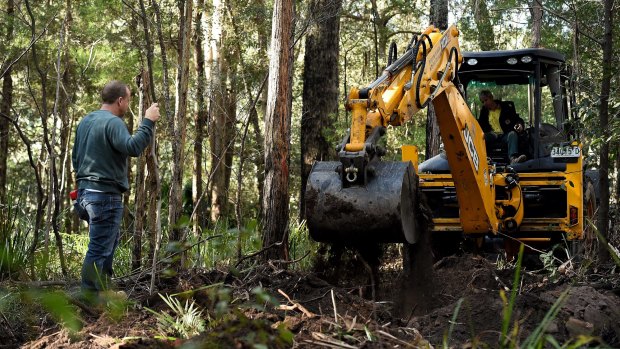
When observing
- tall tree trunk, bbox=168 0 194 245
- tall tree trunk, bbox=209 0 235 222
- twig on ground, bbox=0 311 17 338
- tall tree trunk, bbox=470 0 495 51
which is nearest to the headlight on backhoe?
tall tree trunk, bbox=168 0 194 245

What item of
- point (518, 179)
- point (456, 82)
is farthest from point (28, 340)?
point (518, 179)

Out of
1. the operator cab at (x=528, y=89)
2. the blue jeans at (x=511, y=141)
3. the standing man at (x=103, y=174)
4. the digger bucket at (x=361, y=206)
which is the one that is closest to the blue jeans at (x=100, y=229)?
the standing man at (x=103, y=174)

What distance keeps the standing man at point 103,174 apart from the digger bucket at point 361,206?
4.70 ft

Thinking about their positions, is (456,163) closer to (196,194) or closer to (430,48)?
(430,48)

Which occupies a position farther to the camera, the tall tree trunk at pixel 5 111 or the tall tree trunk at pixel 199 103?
the tall tree trunk at pixel 199 103

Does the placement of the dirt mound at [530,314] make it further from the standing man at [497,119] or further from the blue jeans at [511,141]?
the standing man at [497,119]

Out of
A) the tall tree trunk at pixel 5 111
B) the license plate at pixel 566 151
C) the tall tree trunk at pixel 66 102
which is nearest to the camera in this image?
the license plate at pixel 566 151

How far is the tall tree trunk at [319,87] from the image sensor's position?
45.4 ft

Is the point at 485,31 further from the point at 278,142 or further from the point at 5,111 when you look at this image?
the point at 278,142

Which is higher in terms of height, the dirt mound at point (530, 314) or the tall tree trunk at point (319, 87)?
the tall tree trunk at point (319, 87)

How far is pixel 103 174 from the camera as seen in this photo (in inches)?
260

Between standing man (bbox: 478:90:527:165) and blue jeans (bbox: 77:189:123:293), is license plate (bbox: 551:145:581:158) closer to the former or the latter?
standing man (bbox: 478:90:527:165)

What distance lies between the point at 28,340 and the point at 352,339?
245 centimetres

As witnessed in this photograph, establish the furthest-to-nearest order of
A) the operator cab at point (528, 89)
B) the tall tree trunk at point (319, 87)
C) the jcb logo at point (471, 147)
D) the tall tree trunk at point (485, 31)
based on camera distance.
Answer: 1. the tall tree trunk at point (485, 31)
2. the tall tree trunk at point (319, 87)
3. the operator cab at point (528, 89)
4. the jcb logo at point (471, 147)
